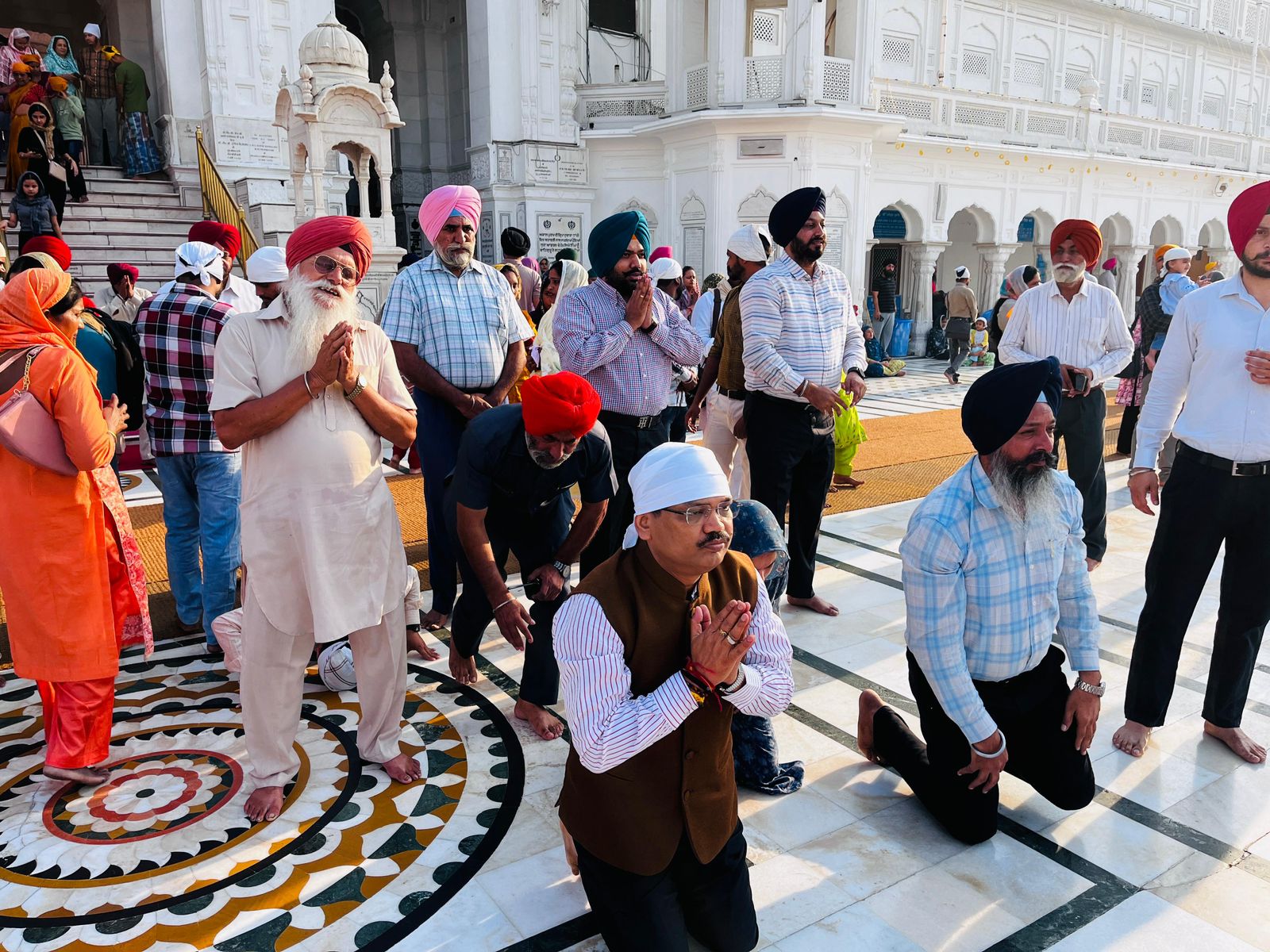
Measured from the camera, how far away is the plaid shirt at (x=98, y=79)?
1080 cm

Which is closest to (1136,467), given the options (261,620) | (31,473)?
(261,620)

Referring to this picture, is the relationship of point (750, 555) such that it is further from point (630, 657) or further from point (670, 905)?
point (670, 905)

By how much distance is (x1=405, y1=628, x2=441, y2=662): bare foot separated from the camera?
3.48m

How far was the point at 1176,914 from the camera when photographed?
2.09m

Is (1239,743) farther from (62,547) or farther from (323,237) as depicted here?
(62,547)

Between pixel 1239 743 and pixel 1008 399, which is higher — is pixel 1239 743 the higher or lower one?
the lower one

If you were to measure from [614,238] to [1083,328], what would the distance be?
7.41 feet

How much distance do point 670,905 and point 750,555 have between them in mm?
915

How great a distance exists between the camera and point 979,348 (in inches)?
584

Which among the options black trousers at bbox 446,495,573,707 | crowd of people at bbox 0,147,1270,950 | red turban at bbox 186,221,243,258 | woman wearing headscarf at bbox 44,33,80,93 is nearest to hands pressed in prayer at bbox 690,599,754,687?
crowd of people at bbox 0,147,1270,950

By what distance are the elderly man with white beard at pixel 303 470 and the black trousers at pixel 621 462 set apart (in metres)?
1.11

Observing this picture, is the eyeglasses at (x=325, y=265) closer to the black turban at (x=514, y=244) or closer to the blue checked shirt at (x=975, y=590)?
the blue checked shirt at (x=975, y=590)

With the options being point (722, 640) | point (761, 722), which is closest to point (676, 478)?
point (722, 640)

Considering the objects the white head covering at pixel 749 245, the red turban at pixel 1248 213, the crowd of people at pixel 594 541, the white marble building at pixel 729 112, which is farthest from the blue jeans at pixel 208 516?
the white marble building at pixel 729 112
